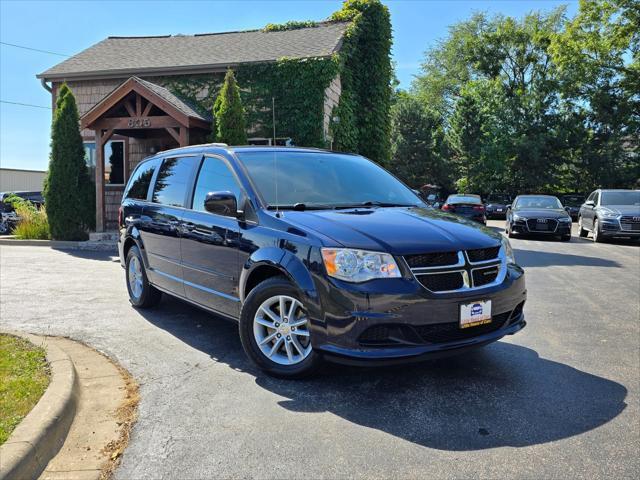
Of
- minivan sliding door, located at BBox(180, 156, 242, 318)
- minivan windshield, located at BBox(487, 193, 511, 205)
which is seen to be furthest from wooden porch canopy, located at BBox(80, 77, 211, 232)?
minivan windshield, located at BBox(487, 193, 511, 205)

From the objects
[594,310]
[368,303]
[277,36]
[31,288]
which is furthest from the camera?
[277,36]

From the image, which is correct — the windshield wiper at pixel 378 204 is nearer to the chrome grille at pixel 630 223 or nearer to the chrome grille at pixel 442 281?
the chrome grille at pixel 442 281

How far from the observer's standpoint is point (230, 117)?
1376 cm

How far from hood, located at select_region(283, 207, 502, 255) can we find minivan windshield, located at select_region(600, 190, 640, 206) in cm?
1401

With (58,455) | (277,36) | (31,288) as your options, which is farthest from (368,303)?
(277,36)

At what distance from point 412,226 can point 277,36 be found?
16978 mm

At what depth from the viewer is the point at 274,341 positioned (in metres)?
4.04

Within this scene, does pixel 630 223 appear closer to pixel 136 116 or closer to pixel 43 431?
pixel 136 116

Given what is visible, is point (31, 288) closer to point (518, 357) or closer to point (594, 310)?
point (518, 357)

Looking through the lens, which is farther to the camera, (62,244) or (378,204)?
(62,244)

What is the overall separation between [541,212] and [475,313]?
44.5ft

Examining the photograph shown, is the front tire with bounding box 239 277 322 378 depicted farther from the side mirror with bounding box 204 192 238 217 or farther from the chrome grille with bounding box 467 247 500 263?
the chrome grille with bounding box 467 247 500 263

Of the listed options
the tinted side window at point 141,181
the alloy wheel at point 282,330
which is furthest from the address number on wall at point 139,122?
the alloy wheel at point 282,330

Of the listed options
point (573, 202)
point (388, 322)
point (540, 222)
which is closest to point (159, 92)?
point (540, 222)
